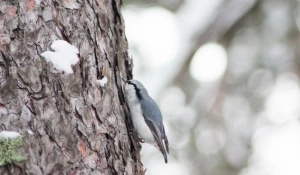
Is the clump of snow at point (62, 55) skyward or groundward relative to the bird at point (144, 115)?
groundward

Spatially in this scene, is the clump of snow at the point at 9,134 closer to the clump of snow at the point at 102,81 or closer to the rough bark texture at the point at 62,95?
the rough bark texture at the point at 62,95

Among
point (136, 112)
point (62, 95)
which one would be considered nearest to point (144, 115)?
point (136, 112)

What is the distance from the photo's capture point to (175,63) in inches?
220

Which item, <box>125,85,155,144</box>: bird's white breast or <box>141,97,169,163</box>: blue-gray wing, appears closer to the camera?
<box>125,85,155,144</box>: bird's white breast

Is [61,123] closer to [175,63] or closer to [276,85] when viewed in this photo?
[175,63]

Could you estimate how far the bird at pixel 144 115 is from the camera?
245cm

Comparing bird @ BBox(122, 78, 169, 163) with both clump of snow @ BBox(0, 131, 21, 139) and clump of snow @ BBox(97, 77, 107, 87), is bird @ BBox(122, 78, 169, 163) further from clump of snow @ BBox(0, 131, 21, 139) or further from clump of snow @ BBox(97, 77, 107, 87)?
clump of snow @ BBox(0, 131, 21, 139)

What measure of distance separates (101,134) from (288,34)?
4095 mm

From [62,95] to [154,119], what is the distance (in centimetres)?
72

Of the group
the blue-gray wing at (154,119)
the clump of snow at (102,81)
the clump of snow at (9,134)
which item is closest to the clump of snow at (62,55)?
the clump of snow at (102,81)

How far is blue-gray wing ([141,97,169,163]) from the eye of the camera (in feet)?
8.56

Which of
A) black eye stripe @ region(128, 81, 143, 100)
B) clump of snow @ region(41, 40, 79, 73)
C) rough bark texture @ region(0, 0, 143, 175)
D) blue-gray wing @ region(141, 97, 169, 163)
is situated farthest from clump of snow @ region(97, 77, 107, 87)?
blue-gray wing @ region(141, 97, 169, 163)

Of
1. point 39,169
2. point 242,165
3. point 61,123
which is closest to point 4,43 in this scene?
point 61,123

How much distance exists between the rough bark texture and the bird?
0.09 metres
